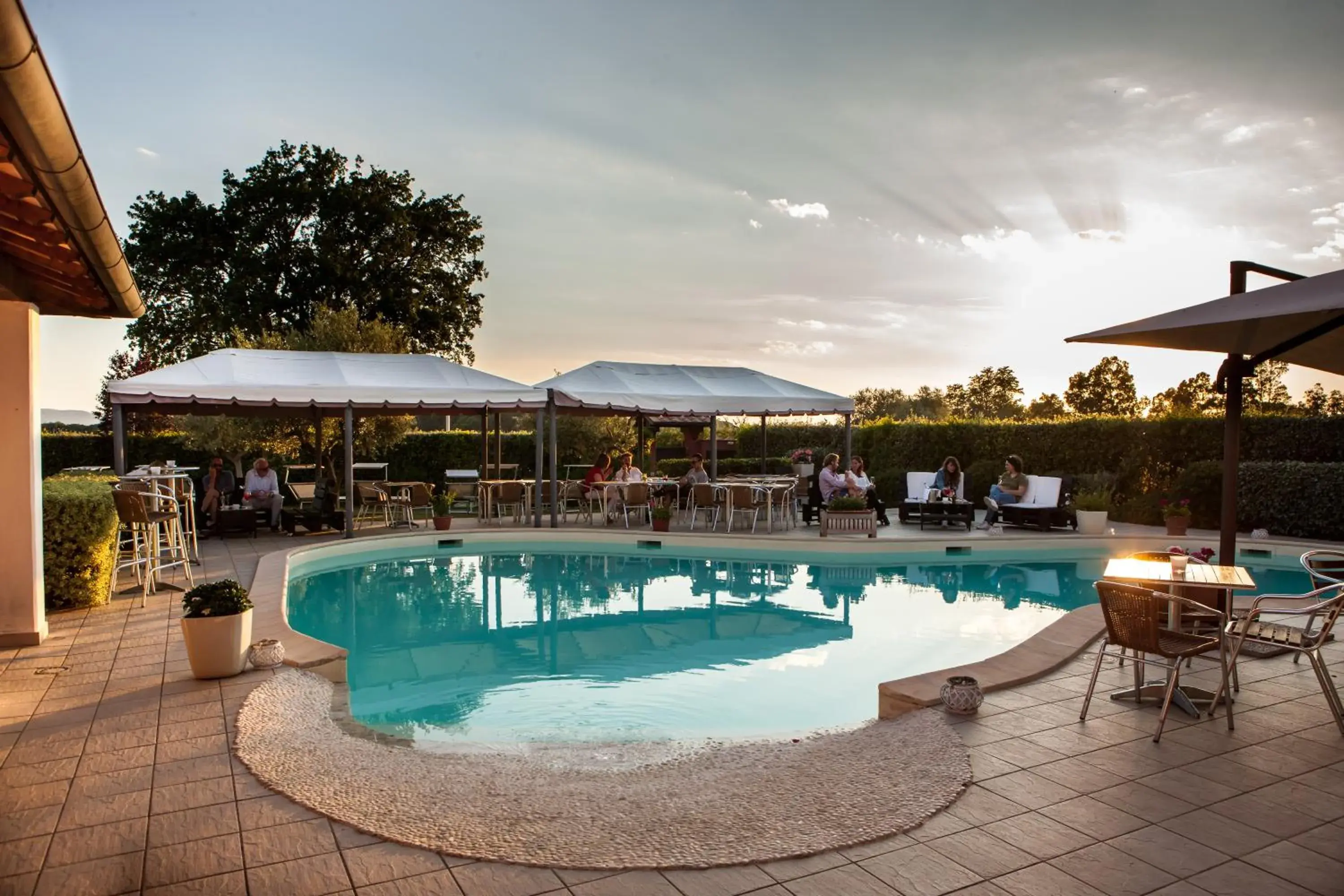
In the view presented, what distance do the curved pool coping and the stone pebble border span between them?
115 centimetres

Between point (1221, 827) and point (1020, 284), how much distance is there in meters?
13.2

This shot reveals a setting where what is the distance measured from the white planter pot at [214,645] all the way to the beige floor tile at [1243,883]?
15.8ft

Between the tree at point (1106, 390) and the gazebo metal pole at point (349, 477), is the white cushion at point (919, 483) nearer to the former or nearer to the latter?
the gazebo metal pole at point (349, 477)

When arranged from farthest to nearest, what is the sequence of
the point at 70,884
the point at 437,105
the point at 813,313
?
the point at 813,313
the point at 437,105
the point at 70,884

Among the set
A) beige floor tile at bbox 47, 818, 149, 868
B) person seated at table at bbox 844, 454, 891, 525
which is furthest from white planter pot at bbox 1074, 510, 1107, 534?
beige floor tile at bbox 47, 818, 149, 868

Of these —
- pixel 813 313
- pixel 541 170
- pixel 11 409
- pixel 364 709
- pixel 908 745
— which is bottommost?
pixel 364 709

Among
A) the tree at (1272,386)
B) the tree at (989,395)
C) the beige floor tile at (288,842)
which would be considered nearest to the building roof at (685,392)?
the beige floor tile at (288,842)

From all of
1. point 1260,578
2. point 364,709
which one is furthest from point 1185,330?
point 1260,578

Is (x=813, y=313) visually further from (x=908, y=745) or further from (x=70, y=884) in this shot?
(x=70, y=884)

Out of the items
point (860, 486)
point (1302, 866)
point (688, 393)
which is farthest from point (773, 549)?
point (1302, 866)

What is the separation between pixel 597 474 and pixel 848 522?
14.3 ft

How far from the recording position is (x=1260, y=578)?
10.0 m

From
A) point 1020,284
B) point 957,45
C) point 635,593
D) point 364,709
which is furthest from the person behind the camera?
point 1020,284

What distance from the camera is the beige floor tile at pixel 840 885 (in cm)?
247
